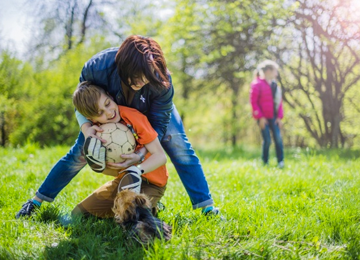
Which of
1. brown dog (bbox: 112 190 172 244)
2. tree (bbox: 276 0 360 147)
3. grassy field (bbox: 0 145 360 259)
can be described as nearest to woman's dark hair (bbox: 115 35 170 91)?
brown dog (bbox: 112 190 172 244)

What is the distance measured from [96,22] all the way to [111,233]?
12572mm

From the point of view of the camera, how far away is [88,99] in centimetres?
243

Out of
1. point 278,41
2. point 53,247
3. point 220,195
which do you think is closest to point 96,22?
point 278,41

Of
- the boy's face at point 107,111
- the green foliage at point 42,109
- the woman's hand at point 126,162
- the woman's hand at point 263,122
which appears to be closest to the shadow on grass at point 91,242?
the woman's hand at point 126,162

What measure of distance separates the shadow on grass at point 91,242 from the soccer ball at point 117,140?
1.76 ft

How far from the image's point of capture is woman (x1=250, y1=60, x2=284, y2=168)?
606 centimetres

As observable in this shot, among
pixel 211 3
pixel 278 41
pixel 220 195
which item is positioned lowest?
pixel 220 195

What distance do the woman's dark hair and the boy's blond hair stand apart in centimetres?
26

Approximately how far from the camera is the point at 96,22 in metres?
13.6

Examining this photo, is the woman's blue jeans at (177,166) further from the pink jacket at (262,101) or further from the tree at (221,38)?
the tree at (221,38)

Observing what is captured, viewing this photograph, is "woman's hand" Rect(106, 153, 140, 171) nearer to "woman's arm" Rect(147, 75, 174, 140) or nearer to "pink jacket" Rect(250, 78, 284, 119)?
"woman's arm" Rect(147, 75, 174, 140)

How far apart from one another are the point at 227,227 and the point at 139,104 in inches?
45.4

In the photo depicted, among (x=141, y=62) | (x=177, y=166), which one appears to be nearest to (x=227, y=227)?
(x=177, y=166)

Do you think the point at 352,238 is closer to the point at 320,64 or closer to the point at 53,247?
the point at 53,247
